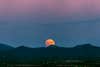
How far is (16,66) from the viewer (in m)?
56.7

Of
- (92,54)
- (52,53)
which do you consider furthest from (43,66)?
(92,54)

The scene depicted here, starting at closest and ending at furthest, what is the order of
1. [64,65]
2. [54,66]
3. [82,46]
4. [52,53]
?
[54,66] < [64,65] < [52,53] < [82,46]

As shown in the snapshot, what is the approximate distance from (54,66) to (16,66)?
9.51 meters

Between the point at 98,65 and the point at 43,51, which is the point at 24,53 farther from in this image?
the point at 98,65

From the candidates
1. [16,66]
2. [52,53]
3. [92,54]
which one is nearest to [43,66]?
[16,66]

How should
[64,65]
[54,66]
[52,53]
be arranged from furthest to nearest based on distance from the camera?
[52,53], [64,65], [54,66]

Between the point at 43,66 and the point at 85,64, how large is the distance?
336 inches

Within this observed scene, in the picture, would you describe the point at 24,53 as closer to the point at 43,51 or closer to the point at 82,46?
the point at 43,51

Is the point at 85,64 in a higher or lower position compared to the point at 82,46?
lower

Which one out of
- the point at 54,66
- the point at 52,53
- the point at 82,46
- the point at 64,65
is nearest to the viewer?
the point at 54,66

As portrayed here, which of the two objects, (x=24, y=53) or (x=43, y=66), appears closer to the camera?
(x=43, y=66)

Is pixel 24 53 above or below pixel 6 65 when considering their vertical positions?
above

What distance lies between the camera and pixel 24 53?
335 feet

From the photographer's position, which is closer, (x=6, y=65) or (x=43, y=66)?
Answer: (x=43, y=66)
